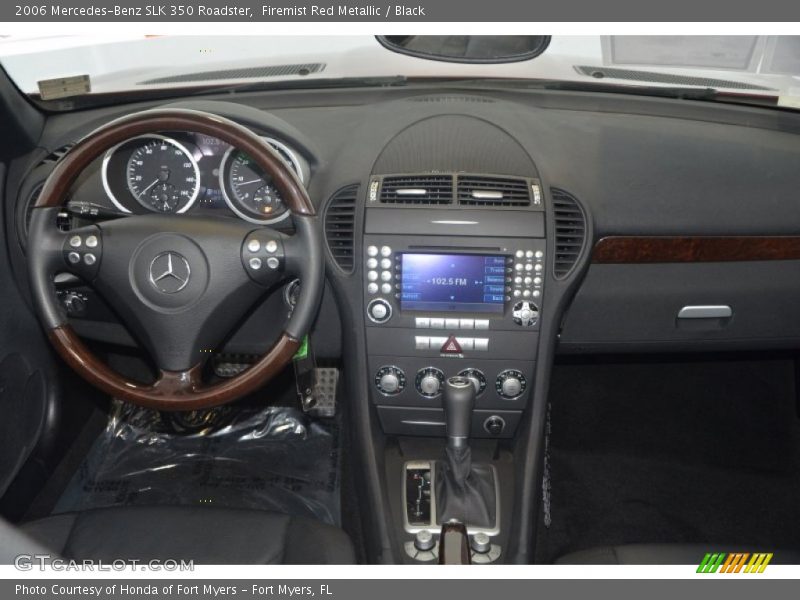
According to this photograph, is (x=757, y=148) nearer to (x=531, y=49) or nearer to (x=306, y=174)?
(x=531, y=49)

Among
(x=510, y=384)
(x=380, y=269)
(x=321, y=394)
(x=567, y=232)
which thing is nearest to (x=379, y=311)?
(x=380, y=269)

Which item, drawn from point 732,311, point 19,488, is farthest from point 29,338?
point 732,311

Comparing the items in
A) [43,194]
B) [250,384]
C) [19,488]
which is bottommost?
[19,488]

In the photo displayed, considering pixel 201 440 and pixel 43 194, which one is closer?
pixel 43 194

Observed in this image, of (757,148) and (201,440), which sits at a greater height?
(757,148)

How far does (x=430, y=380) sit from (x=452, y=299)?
9.2 inches

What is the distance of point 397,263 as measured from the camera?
1.93 m

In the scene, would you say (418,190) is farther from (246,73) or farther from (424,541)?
(424,541)

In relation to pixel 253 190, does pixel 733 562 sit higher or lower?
lower

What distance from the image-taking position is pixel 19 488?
224 cm

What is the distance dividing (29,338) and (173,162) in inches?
30.1

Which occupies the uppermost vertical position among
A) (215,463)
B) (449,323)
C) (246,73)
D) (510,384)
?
(246,73)
